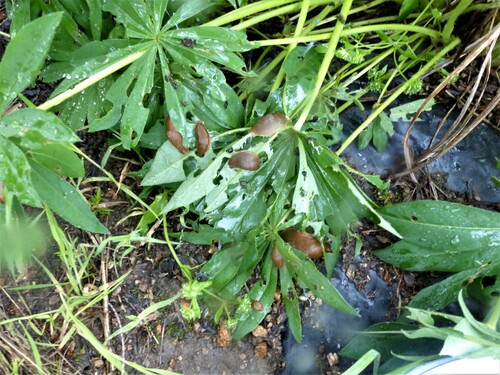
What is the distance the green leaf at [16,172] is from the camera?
112 centimetres

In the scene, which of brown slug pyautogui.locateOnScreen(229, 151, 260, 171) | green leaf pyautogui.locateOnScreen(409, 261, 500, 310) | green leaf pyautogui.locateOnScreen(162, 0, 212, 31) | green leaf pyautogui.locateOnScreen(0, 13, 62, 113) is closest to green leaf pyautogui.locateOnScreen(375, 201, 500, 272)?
green leaf pyautogui.locateOnScreen(409, 261, 500, 310)

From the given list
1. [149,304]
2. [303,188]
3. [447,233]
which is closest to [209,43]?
[303,188]

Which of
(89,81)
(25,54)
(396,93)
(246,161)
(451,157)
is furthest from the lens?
(451,157)

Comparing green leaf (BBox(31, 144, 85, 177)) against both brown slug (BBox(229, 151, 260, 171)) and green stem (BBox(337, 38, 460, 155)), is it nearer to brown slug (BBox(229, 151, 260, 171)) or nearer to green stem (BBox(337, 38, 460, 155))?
brown slug (BBox(229, 151, 260, 171))

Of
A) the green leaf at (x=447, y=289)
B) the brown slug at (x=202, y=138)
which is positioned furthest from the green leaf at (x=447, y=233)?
the brown slug at (x=202, y=138)

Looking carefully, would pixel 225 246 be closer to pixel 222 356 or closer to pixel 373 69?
pixel 222 356

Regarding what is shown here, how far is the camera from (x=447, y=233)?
1.56 meters

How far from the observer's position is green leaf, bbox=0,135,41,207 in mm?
1120

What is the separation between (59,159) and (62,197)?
11cm

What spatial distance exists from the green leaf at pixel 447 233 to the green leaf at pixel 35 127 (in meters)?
0.96

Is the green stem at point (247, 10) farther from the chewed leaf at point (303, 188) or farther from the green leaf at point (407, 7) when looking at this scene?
the chewed leaf at point (303, 188)

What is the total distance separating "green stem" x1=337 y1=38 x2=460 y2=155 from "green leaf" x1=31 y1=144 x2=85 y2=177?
79cm

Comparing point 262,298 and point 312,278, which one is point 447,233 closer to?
point 312,278

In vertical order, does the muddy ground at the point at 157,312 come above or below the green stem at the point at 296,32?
below
